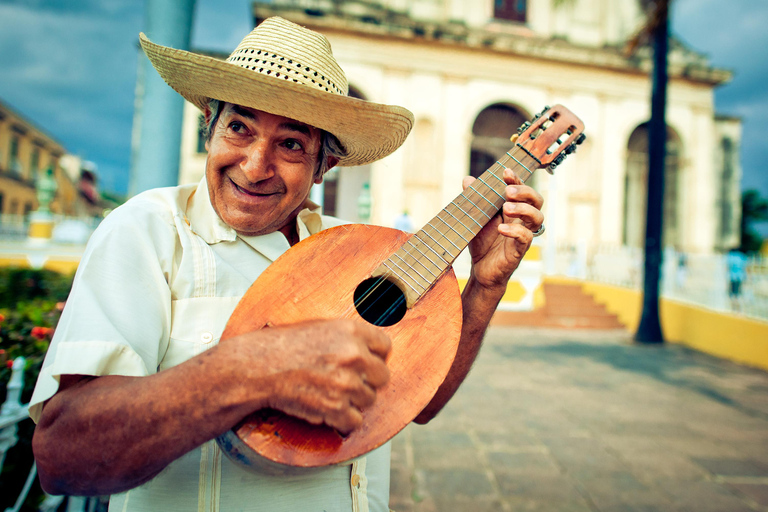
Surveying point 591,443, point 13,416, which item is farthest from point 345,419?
point 591,443

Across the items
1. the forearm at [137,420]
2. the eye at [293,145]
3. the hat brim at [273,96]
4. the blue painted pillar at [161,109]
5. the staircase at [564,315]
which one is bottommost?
the staircase at [564,315]

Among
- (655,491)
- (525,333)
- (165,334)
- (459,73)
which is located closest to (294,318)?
(165,334)

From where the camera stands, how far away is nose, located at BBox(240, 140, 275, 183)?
1.09 m

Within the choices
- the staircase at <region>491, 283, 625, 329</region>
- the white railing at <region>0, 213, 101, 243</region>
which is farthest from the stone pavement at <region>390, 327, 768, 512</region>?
the white railing at <region>0, 213, 101, 243</region>

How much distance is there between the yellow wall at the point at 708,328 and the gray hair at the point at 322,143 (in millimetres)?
7307

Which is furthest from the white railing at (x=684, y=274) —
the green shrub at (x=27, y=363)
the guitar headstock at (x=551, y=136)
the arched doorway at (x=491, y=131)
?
the green shrub at (x=27, y=363)

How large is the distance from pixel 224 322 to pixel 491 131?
16.3 meters

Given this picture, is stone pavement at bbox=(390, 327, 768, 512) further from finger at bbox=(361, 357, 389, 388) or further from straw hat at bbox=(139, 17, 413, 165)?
straw hat at bbox=(139, 17, 413, 165)

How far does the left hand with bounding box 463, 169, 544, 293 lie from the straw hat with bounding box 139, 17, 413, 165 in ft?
1.29

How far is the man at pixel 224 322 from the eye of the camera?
73 centimetres

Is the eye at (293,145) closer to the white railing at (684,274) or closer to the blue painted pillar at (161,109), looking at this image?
the blue painted pillar at (161,109)

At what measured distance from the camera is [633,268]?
9.92 metres

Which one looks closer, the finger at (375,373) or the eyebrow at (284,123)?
the finger at (375,373)

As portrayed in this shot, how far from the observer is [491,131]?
52.5 feet
